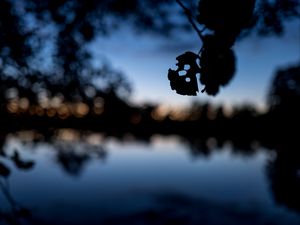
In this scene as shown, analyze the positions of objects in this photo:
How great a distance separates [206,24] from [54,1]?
3.85 meters

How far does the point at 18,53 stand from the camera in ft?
18.7

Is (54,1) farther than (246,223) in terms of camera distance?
No

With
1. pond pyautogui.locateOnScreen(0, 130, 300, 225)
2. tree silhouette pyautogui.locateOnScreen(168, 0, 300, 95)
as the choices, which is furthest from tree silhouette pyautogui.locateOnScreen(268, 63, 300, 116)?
tree silhouette pyautogui.locateOnScreen(168, 0, 300, 95)

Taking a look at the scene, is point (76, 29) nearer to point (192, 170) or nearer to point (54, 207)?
point (54, 207)

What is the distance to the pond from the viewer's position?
17.2m

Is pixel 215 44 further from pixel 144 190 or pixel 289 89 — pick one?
pixel 144 190

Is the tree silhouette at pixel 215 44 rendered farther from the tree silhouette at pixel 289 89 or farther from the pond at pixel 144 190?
the tree silhouette at pixel 289 89

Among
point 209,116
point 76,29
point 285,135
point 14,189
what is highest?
point 209,116

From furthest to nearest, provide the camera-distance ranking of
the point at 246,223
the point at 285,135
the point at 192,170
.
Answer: the point at 192,170 → the point at 285,135 → the point at 246,223

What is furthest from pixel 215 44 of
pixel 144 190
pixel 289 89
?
pixel 144 190

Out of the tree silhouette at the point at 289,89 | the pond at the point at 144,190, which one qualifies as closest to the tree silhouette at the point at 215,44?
the pond at the point at 144,190

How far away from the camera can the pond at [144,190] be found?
17.2 metres

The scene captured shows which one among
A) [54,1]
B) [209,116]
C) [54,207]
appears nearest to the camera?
[54,1]

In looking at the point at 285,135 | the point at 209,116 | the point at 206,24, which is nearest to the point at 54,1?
the point at 206,24
